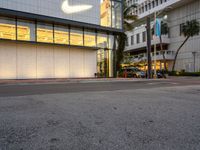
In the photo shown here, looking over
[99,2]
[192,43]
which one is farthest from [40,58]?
[192,43]

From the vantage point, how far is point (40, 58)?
2195cm

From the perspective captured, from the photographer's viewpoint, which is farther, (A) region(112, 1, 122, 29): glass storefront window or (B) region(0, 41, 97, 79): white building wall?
(A) region(112, 1, 122, 29): glass storefront window

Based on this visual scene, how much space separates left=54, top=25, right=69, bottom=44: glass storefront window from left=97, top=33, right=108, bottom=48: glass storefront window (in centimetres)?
463

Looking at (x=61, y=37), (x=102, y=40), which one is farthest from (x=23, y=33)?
(x=102, y=40)

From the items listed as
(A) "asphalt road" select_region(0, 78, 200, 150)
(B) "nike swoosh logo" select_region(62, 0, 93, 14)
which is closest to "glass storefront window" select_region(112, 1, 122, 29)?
(B) "nike swoosh logo" select_region(62, 0, 93, 14)

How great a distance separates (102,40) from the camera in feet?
86.2

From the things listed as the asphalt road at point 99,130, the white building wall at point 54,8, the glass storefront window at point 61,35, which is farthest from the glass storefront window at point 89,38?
the asphalt road at point 99,130

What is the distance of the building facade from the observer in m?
19.9

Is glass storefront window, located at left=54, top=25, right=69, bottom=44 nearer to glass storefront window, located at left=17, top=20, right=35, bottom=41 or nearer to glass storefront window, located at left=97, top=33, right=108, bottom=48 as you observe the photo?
glass storefront window, located at left=17, top=20, right=35, bottom=41

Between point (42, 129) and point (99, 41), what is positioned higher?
point (99, 41)

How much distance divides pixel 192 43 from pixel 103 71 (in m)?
29.1

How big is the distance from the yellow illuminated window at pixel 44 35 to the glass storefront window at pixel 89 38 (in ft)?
15.7

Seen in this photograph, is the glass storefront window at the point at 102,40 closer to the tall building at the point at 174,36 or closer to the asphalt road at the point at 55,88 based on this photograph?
the asphalt road at the point at 55,88

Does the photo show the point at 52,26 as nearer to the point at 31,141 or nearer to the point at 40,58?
the point at 40,58
